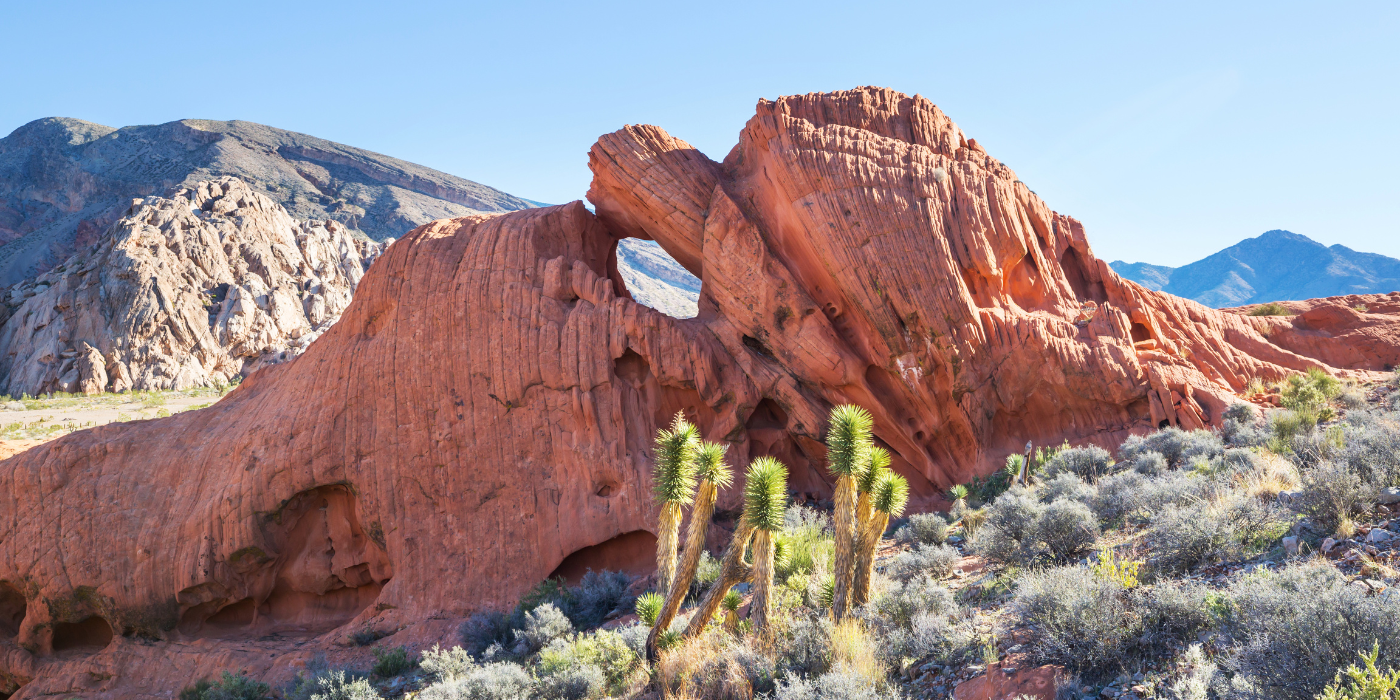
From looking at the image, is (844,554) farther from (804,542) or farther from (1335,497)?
(1335,497)

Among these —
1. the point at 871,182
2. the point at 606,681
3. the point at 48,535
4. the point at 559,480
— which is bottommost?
the point at 606,681

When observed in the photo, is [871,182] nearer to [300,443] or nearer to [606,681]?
[606,681]

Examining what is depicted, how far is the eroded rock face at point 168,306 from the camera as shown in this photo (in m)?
45.6

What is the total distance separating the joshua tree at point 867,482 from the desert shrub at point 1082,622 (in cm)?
261

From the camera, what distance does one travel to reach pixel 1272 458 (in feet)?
36.6

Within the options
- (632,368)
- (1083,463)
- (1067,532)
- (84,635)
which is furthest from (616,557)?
(84,635)

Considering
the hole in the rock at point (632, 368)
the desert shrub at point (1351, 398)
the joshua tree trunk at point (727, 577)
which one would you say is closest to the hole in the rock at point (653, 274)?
the hole in the rock at point (632, 368)

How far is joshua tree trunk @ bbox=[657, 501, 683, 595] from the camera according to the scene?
1031cm

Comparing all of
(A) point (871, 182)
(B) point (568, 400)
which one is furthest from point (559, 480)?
(A) point (871, 182)

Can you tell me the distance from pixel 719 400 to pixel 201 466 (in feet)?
42.6

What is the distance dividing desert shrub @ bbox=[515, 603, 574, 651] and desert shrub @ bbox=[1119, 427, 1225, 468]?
11.6 meters

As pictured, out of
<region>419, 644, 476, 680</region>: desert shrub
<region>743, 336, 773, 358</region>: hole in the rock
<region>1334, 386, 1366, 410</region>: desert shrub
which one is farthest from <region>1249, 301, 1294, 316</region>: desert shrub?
<region>419, 644, 476, 680</region>: desert shrub

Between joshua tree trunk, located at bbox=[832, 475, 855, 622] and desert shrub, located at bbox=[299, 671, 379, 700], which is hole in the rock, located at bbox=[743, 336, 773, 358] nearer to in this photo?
joshua tree trunk, located at bbox=[832, 475, 855, 622]

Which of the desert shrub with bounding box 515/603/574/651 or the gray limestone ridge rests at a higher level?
the gray limestone ridge
